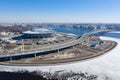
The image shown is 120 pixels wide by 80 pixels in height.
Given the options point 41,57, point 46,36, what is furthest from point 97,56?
point 46,36

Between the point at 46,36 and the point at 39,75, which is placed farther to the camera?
the point at 46,36

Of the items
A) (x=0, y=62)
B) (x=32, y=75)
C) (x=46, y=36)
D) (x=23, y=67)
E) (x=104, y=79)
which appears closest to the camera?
(x=104, y=79)

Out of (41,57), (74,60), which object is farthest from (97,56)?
(41,57)

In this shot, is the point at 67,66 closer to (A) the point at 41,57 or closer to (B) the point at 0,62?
(A) the point at 41,57

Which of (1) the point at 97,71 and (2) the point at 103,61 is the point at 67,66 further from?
(2) the point at 103,61

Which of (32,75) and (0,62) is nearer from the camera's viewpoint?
(32,75)

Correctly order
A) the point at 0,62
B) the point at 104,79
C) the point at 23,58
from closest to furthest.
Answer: the point at 104,79 → the point at 0,62 → the point at 23,58

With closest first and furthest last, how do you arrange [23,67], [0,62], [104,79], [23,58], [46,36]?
[104,79] → [23,67] → [0,62] → [23,58] → [46,36]

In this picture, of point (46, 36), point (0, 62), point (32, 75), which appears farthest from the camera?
point (46, 36)
